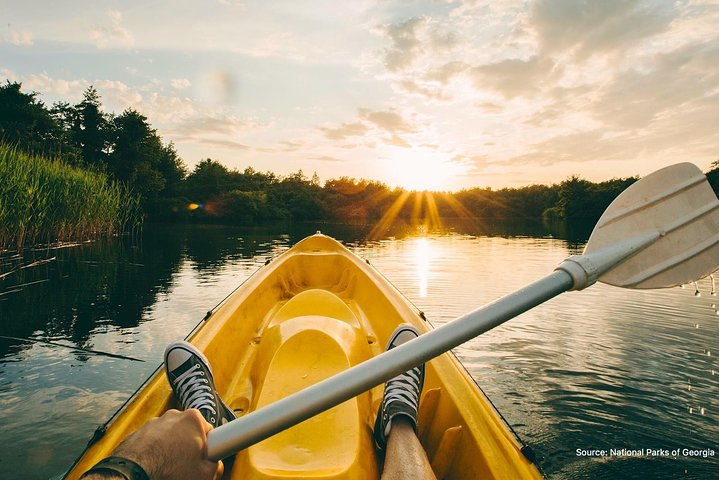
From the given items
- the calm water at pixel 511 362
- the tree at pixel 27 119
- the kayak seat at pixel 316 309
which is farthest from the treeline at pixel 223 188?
the kayak seat at pixel 316 309

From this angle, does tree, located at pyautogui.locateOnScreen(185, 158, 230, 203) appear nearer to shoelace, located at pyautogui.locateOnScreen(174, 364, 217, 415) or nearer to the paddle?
shoelace, located at pyautogui.locateOnScreen(174, 364, 217, 415)

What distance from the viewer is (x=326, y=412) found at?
193 cm

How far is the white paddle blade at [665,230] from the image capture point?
1425mm

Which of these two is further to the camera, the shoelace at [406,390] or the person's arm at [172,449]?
the shoelace at [406,390]

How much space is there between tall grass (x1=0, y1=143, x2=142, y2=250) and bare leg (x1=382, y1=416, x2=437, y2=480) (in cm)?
1008

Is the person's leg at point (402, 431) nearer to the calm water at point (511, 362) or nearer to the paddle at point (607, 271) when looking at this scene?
the paddle at point (607, 271)

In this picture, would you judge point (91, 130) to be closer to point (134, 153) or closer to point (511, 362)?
point (134, 153)

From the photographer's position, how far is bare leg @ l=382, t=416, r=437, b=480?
149cm

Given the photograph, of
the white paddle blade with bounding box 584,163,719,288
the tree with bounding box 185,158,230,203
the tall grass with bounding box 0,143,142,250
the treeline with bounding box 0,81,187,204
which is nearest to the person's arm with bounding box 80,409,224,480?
the white paddle blade with bounding box 584,163,719,288

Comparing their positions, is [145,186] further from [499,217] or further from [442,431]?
[499,217]

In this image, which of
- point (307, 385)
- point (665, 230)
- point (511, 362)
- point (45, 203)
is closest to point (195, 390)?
point (307, 385)

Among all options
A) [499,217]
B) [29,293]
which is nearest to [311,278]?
[29,293]

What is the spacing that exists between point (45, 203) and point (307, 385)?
11.4 meters

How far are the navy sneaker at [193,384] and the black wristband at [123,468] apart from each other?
0.69m
